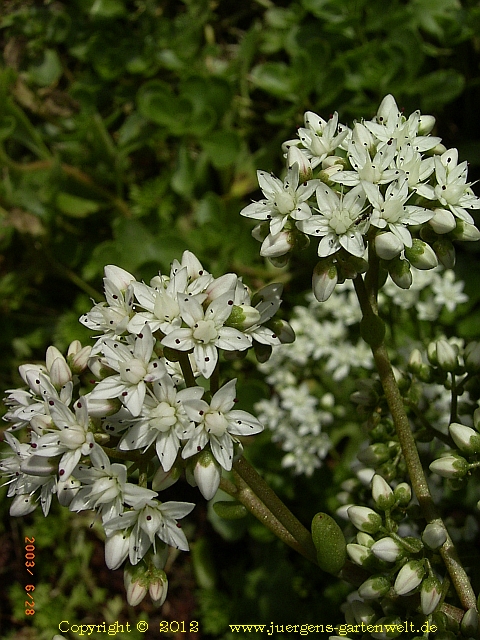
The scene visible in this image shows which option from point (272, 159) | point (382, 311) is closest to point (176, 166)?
point (272, 159)

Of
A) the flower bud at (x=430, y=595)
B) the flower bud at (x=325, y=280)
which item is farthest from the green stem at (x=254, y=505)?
the flower bud at (x=325, y=280)

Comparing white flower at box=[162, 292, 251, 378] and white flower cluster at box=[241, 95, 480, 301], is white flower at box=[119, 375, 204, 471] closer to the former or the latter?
white flower at box=[162, 292, 251, 378]

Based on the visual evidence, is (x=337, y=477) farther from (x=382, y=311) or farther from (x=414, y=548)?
(x=414, y=548)

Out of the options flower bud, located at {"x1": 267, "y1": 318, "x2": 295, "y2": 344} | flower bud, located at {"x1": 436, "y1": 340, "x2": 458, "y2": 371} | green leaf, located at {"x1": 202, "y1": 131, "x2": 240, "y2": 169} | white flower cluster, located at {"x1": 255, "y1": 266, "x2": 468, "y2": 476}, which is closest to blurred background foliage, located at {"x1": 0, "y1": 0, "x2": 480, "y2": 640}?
green leaf, located at {"x1": 202, "y1": 131, "x2": 240, "y2": 169}

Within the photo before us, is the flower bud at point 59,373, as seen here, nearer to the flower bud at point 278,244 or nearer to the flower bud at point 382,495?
the flower bud at point 278,244

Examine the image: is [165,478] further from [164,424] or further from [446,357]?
[446,357]

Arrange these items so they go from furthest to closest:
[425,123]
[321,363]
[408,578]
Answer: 1. [321,363]
2. [425,123]
3. [408,578]

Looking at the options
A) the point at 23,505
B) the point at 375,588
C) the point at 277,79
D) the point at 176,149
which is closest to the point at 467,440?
the point at 375,588
